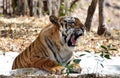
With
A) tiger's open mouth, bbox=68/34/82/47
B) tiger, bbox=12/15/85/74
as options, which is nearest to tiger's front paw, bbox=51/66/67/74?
tiger, bbox=12/15/85/74

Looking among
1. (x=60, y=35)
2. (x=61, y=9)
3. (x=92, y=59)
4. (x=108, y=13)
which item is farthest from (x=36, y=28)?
(x=108, y=13)

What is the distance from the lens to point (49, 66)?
20.4 feet

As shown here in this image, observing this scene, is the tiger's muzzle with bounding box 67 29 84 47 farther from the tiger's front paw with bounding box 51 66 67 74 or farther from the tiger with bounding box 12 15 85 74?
the tiger's front paw with bounding box 51 66 67 74

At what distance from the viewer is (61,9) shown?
1355 cm

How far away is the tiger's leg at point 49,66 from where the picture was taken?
6066mm

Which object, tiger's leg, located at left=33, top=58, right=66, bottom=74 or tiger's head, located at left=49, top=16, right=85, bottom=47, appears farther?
tiger's head, located at left=49, top=16, right=85, bottom=47

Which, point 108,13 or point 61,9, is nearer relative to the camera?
point 61,9

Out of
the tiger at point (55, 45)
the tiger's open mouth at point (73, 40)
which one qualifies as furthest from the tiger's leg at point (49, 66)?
the tiger's open mouth at point (73, 40)

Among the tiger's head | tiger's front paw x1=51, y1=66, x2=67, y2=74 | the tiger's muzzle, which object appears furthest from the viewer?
the tiger's head

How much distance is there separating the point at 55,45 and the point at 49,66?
1.01ft

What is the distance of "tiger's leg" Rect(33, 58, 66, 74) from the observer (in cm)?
607

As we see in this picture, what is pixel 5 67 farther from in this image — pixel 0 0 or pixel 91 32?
pixel 0 0

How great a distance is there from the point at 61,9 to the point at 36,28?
2430 millimetres

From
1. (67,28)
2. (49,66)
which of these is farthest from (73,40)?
(49,66)
